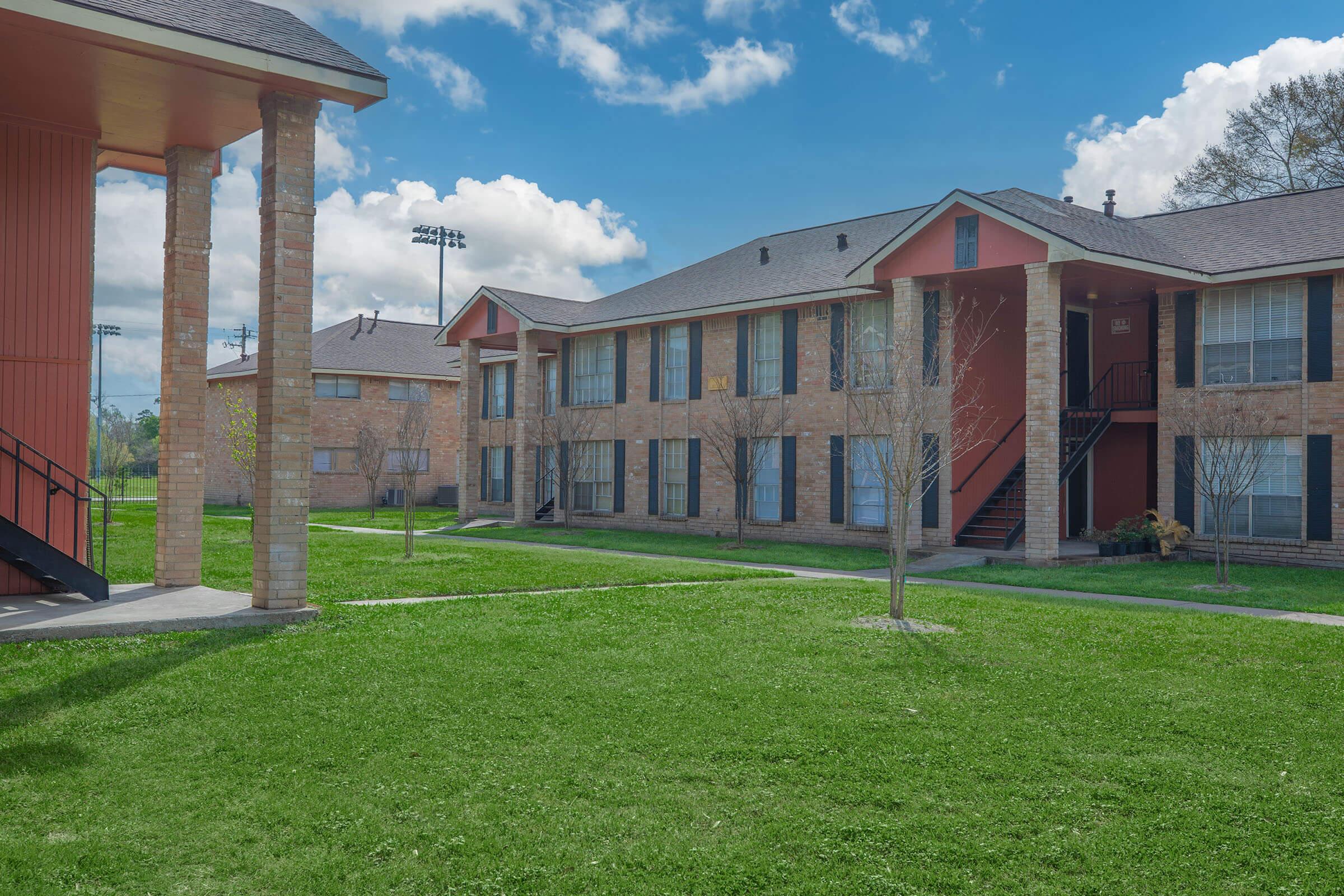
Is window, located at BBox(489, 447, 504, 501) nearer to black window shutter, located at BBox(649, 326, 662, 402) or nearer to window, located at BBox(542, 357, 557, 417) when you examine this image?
window, located at BBox(542, 357, 557, 417)

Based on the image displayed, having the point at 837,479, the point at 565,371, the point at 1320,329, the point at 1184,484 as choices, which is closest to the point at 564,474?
the point at 565,371

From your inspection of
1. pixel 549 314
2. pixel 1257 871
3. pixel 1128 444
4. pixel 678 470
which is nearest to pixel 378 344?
pixel 549 314

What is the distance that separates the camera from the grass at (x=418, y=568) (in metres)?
13.9

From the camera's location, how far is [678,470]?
27.6 meters

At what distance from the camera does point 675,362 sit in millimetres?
27719

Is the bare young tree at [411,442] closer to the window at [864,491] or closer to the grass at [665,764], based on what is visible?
the window at [864,491]

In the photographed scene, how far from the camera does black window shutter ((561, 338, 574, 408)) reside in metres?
31.0

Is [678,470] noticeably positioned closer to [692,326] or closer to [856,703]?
[692,326]

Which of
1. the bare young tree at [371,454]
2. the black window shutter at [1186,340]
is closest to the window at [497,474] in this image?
the bare young tree at [371,454]

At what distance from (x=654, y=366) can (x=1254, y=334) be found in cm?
1425

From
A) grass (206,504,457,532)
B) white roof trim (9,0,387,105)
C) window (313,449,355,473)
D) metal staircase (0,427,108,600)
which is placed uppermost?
white roof trim (9,0,387,105)

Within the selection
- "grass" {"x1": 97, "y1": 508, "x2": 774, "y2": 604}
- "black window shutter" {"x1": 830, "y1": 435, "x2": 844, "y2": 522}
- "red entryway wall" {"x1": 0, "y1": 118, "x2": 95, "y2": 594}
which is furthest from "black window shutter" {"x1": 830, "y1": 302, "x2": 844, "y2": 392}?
"red entryway wall" {"x1": 0, "y1": 118, "x2": 95, "y2": 594}

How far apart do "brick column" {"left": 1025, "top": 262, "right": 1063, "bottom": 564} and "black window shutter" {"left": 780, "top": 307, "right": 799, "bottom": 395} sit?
6528mm

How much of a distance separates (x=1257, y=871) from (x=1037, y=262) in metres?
15.9
